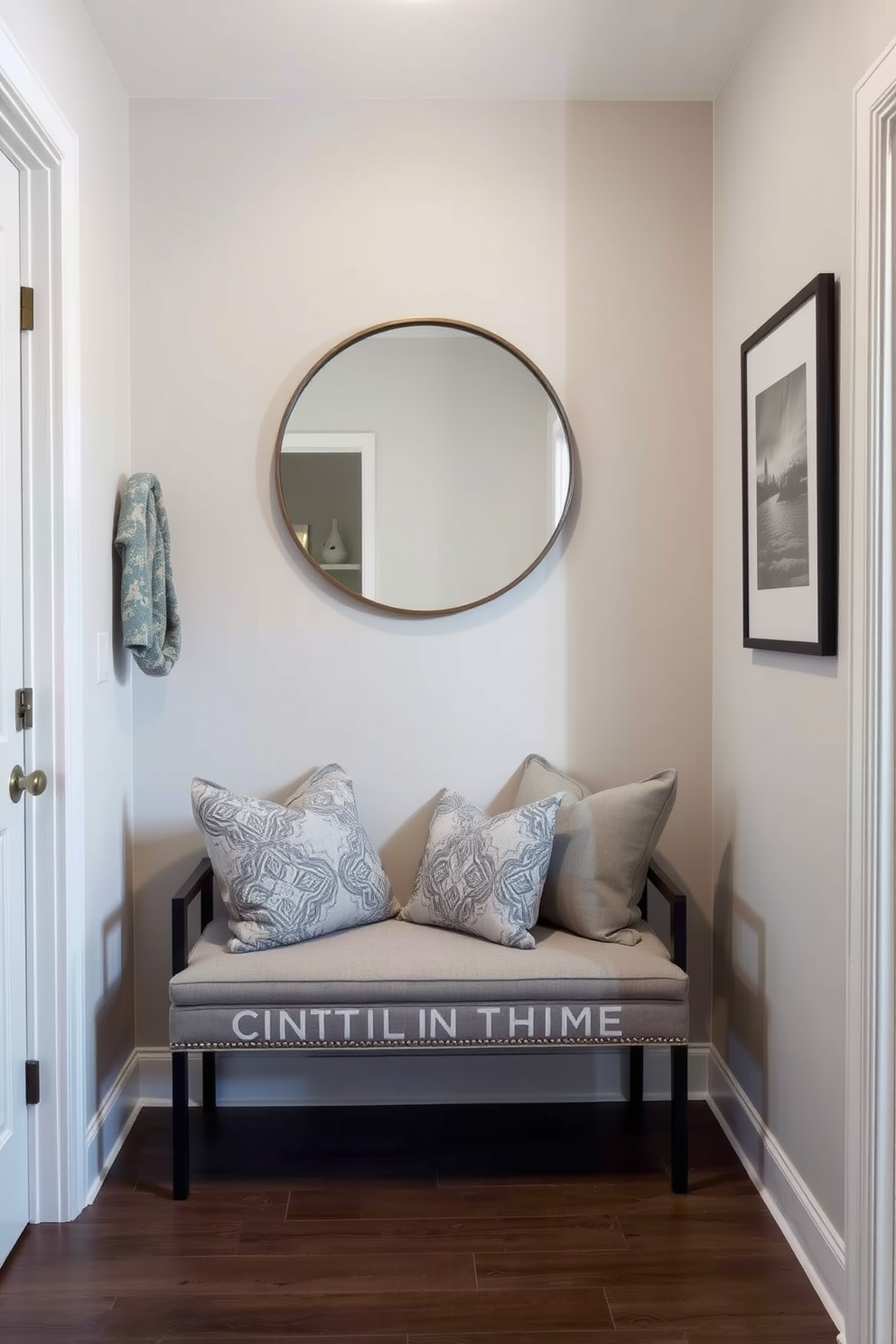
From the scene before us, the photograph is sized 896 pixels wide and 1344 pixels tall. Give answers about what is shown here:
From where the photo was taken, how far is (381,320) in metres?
2.63

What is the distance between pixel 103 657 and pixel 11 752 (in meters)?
0.43

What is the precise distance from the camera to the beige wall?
103 inches

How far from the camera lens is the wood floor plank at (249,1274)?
1909 millimetres

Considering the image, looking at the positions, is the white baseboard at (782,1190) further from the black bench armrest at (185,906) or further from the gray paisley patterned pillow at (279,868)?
the black bench armrest at (185,906)

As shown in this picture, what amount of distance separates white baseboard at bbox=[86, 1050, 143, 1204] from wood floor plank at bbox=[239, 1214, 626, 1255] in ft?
1.30

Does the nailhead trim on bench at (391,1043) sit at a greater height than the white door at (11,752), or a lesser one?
lesser

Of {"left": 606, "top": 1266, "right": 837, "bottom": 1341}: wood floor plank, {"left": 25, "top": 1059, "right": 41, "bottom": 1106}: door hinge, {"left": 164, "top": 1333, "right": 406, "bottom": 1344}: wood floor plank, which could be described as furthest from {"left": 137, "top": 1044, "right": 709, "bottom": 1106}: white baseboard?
{"left": 164, "top": 1333, "right": 406, "bottom": 1344}: wood floor plank

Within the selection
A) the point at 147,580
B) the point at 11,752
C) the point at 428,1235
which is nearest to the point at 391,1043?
the point at 428,1235

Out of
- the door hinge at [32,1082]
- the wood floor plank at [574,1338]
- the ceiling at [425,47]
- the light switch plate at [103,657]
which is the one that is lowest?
the wood floor plank at [574,1338]

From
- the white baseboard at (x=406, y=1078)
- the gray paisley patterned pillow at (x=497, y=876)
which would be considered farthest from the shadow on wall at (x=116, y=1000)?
the gray paisley patterned pillow at (x=497, y=876)

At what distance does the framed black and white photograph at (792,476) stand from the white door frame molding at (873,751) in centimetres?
14

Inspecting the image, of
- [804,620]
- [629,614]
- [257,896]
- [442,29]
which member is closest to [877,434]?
[804,620]

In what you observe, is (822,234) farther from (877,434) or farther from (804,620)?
(804,620)

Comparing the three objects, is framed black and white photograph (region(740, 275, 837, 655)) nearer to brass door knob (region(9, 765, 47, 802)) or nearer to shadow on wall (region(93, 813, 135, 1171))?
brass door knob (region(9, 765, 47, 802))
